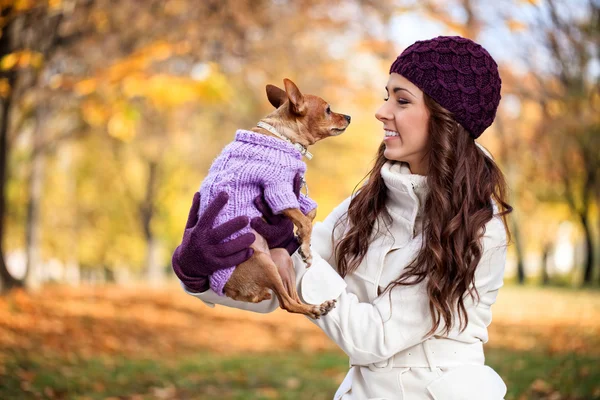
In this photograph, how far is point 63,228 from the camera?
23.5 metres

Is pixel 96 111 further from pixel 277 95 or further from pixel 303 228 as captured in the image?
pixel 303 228

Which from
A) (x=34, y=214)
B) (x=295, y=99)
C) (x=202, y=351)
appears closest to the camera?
(x=295, y=99)

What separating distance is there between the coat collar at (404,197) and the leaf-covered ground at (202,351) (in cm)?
435

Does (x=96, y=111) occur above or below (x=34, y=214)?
above

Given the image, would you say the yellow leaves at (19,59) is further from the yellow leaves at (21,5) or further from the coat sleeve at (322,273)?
the coat sleeve at (322,273)

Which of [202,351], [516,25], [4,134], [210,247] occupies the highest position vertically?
[210,247]

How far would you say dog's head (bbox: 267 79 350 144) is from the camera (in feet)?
8.84

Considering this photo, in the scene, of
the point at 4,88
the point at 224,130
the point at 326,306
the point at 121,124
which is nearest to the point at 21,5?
the point at 121,124

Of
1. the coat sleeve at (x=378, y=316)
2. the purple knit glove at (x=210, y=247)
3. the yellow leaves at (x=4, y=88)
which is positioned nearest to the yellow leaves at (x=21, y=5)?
the yellow leaves at (x=4, y=88)

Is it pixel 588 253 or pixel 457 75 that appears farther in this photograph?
pixel 588 253

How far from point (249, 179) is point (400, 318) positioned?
0.74m

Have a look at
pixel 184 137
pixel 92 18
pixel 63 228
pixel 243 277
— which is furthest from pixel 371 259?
pixel 63 228

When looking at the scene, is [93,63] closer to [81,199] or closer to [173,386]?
[173,386]

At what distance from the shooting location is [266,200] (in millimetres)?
2449
